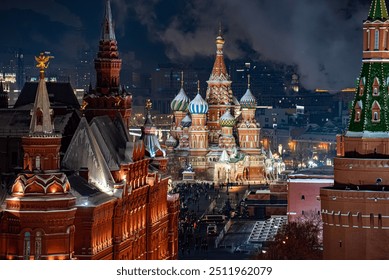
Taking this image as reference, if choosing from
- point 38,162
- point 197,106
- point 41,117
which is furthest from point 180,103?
point 38,162

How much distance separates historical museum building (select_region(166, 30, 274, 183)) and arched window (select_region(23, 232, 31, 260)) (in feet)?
72.0

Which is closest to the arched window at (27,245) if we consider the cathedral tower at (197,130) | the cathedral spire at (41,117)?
the cathedral spire at (41,117)

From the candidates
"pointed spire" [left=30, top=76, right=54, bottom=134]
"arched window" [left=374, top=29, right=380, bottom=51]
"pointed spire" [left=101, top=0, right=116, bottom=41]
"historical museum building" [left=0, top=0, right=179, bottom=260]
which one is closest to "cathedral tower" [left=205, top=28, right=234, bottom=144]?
"historical museum building" [left=0, top=0, right=179, bottom=260]

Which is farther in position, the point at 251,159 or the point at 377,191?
the point at 251,159

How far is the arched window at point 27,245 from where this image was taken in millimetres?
15891

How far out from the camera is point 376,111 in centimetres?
2000

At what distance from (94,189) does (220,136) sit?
21.5m

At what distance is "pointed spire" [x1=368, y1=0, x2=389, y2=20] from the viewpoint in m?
19.9

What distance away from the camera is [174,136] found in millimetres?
40344

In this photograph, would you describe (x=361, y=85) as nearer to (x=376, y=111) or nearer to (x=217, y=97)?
(x=376, y=111)

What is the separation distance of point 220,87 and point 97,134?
68.3 ft

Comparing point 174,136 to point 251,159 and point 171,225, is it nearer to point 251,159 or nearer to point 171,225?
point 251,159
